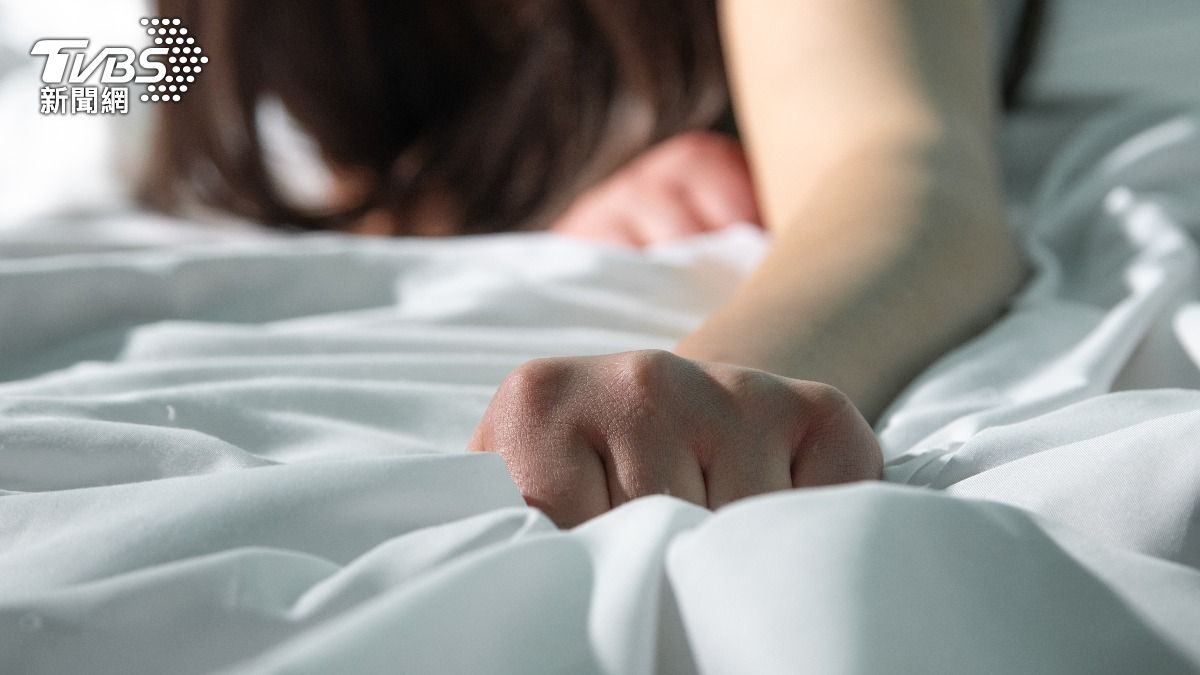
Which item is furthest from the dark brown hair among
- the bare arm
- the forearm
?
the forearm

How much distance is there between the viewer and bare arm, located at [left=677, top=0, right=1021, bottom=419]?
489 millimetres

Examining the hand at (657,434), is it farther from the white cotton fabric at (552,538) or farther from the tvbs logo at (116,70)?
Answer: the tvbs logo at (116,70)

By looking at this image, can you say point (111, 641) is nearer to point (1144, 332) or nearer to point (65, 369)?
point (65, 369)

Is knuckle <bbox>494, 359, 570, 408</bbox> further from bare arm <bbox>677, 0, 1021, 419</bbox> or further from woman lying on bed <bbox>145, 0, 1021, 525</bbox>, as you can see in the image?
bare arm <bbox>677, 0, 1021, 419</bbox>

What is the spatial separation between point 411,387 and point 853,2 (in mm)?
391

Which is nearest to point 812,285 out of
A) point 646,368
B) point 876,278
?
point 876,278

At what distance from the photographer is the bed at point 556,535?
10.6 inches

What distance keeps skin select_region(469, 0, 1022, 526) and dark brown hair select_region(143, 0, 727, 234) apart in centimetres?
18

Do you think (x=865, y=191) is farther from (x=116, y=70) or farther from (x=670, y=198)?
(x=116, y=70)

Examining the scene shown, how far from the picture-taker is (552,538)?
299mm

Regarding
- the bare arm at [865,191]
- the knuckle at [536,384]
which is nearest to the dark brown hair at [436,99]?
the bare arm at [865,191]

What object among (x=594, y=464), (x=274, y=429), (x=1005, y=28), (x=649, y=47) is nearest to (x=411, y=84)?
(x=649, y=47)

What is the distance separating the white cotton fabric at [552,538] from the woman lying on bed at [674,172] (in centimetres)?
3

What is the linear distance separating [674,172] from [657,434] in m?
0.58
